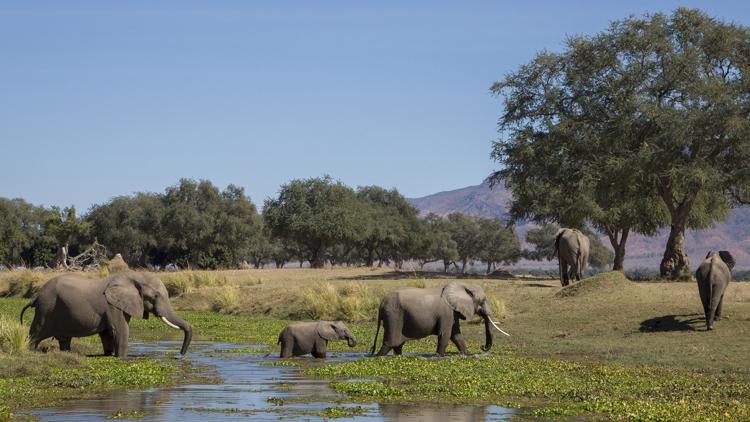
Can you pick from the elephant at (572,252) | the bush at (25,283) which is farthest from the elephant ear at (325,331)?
the bush at (25,283)

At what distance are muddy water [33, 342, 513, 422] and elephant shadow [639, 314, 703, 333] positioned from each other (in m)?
12.6

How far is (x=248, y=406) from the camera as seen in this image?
17047 millimetres

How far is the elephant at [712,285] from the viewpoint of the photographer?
94.6ft

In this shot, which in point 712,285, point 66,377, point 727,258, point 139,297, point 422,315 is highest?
point 727,258

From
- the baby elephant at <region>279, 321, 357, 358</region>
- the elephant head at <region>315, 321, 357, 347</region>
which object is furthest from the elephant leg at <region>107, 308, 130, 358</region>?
the elephant head at <region>315, 321, 357, 347</region>

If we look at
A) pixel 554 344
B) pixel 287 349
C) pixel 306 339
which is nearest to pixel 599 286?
pixel 554 344

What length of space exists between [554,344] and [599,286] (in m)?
8.47

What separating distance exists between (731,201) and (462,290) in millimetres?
30234

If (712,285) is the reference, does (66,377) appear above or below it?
below

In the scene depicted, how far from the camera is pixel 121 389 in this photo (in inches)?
748

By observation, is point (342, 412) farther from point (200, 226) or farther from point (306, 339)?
point (200, 226)

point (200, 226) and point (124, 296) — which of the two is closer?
point (124, 296)

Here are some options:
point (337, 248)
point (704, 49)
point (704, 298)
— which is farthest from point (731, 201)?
point (337, 248)

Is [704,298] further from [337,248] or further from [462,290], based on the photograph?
[337,248]
